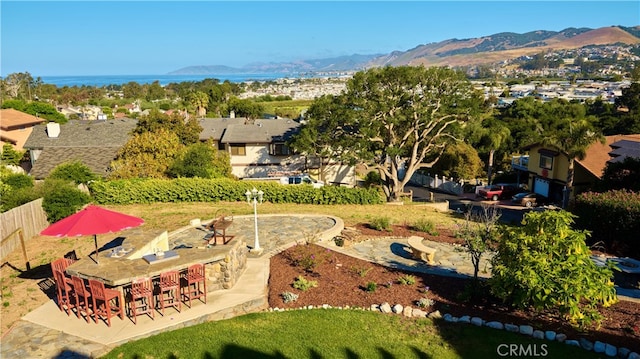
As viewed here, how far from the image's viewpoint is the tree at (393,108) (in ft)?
116

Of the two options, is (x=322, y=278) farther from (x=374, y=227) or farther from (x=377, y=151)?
(x=377, y=151)

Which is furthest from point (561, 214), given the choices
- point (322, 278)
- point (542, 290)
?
point (322, 278)

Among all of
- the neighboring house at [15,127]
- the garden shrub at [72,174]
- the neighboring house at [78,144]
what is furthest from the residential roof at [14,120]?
the garden shrub at [72,174]

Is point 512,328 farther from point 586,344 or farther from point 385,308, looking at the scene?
point 385,308

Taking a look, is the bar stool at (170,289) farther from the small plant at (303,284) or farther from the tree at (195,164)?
the tree at (195,164)

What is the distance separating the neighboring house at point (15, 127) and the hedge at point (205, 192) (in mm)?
32091

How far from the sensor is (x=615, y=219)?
1994 centimetres

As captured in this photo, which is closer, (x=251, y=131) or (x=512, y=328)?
(x=512, y=328)

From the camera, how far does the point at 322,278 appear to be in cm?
1389

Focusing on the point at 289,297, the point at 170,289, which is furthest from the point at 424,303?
the point at 170,289

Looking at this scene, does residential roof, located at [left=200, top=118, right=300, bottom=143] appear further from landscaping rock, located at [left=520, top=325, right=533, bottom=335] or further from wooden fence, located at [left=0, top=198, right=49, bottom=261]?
landscaping rock, located at [left=520, top=325, right=533, bottom=335]

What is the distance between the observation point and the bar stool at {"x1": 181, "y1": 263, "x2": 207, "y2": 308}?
39.0 feet

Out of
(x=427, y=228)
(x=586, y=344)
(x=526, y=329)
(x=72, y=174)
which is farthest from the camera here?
(x=72, y=174)

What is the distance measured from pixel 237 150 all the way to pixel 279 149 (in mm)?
4234
